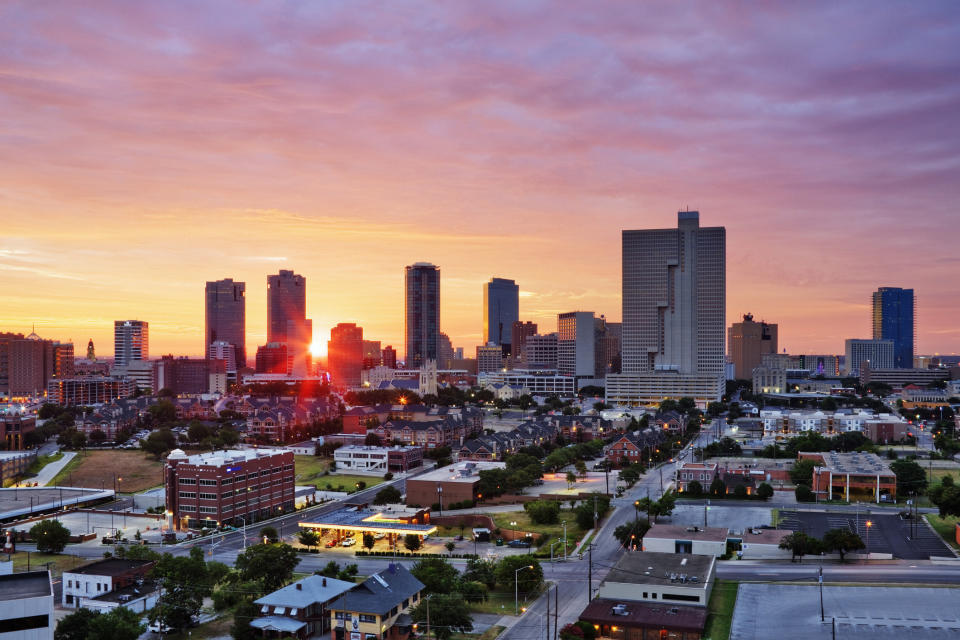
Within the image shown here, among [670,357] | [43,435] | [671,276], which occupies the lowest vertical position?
[43,435]

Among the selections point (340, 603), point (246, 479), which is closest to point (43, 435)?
point (246, 479)

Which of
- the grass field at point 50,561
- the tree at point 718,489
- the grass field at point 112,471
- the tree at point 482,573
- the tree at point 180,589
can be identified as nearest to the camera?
the tree at point 180,589

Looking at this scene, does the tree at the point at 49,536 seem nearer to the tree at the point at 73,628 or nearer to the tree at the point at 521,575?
the tree at the point at 73,628

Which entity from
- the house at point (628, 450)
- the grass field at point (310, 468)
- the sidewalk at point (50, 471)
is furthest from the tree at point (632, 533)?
the sidewalk at point (50, 471)

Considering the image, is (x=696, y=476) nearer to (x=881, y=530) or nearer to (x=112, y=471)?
(x=881, y=530)

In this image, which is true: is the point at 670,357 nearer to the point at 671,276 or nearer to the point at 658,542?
the point at 671,276

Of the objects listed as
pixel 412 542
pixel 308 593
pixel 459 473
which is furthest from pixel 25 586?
pixel 459 473
